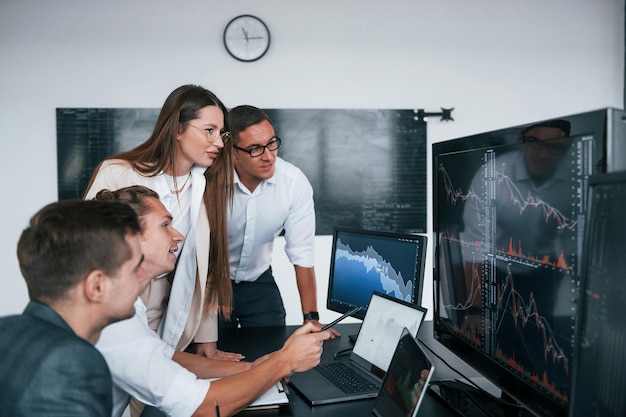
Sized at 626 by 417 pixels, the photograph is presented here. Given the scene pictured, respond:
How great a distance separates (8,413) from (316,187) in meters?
3.03

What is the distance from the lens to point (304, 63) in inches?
146

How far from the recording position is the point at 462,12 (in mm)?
3879

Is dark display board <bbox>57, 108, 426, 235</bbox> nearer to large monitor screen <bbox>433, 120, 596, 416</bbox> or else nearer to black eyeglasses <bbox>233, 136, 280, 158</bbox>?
black eyeglasses <bbox>233, 136, 280, 158</bbox>

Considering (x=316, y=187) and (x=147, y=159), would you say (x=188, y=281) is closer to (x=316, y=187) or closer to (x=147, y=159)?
(x=147, y=159)

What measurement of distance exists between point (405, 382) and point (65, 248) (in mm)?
664

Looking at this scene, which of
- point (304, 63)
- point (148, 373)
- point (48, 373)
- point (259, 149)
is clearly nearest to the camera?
point (48, 373)

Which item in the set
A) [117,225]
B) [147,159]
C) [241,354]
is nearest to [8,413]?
[117,225]

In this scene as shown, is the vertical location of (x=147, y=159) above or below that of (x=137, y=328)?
above

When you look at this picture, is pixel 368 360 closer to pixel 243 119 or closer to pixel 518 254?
pixel 518 254

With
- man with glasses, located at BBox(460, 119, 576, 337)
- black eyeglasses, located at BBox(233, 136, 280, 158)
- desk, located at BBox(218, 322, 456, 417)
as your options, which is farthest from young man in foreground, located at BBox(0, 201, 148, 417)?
black eyeglasses, located at BBox(233, 136, 280, 158)

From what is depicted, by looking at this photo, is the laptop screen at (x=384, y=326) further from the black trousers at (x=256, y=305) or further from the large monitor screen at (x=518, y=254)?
the black trousers at (x=256, y=305)

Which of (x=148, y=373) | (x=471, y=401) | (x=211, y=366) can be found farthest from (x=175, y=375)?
(x=471, y=401)

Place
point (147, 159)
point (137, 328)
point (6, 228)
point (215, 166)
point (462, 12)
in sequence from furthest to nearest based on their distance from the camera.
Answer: point (462, 12)
point (6, 228)
point (215, 166)
point (147, 159)
point (137, 328)

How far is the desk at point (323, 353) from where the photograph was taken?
1.26 m
